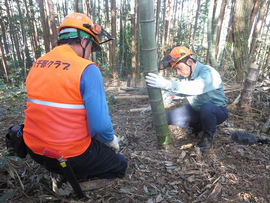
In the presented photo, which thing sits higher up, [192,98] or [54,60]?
[54,60]

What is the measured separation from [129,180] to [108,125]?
830 mm

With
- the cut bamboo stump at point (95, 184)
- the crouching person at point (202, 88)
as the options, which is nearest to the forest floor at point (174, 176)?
the cut bamboo stump at point (95, 184)

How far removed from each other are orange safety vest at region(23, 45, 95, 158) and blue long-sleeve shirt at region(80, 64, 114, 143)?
0.05m

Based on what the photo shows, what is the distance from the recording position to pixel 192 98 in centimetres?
304

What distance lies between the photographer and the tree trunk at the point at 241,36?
5.01 m

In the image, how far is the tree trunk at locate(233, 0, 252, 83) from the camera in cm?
501

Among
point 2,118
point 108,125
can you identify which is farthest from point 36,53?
point 108,125

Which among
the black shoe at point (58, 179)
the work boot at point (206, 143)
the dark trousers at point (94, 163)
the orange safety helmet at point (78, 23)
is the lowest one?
the work boot at point (206, 143)

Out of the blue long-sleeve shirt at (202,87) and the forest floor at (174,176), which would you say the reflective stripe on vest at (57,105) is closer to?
the forest floor at (174,176)

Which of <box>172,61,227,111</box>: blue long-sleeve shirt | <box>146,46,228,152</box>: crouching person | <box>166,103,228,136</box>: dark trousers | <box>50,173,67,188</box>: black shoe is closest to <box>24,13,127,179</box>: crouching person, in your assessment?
<box>50,173,67,188</box>: black shoe

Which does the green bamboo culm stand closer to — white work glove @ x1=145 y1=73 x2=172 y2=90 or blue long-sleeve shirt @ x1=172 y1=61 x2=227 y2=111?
white work glove @ x1=145 y1=73 x2=172 y2=90

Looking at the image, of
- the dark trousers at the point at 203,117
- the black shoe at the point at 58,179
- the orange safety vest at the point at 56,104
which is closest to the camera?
the orange safety vest at the point at 56,104

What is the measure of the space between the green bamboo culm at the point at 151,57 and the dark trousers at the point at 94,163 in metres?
0.80

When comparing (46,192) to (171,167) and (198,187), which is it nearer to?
(171,167)
